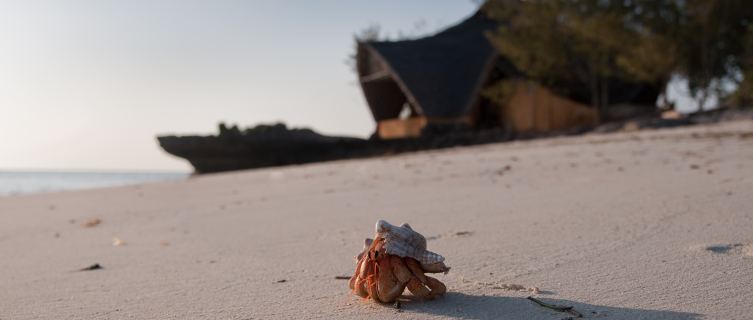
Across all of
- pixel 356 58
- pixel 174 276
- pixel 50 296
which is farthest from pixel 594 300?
pixel 356 58

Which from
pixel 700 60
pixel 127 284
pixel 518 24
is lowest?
pixel 127 284

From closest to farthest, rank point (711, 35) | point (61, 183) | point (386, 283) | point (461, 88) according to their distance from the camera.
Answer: point (386, 283) → point (711, 35) → point (461, 88) → point (61, 183)

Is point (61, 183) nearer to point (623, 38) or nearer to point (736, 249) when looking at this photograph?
point (623, 38)

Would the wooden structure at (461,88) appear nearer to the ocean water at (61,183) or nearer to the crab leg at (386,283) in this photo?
the ocean water at (61,183)

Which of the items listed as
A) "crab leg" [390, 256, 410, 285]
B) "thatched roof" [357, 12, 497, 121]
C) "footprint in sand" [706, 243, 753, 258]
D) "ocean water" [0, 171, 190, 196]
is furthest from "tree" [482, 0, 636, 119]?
"crab leg" [390, 256, 410, 285]

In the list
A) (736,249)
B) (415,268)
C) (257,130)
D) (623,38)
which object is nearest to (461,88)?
(623,38)

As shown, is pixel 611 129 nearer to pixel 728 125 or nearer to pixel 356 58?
pixel 728 125

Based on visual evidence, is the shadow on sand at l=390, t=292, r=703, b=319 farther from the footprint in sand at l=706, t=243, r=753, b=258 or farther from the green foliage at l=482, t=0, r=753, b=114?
the green foliage at l=482, t=0, r=753, b=114
